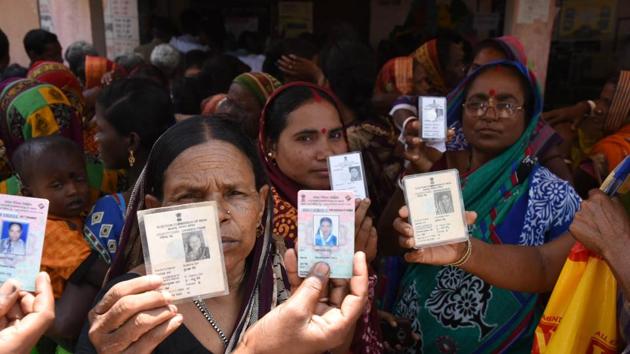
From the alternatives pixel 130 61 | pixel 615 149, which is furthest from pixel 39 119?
pixel 615 149

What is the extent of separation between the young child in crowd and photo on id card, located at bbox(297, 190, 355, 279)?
0.99 meters

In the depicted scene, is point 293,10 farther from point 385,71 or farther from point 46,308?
point 46,308

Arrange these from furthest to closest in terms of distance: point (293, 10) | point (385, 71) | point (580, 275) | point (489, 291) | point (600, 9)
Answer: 1. point (293, 10)
2. point (600, 9)
3. point (385, 71)
4. point (489, 291)
5. point (580, 275)

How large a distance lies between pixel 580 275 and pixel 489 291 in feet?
1.83

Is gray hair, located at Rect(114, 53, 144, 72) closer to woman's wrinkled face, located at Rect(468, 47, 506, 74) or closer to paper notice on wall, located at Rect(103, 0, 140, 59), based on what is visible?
paper notice on wall, located at Rect(103, 0, 140, 59)

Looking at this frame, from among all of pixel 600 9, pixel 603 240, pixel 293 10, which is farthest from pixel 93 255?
pixel 293 10

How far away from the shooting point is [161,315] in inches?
51.4

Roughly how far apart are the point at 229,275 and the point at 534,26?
154 inches

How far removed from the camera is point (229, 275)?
68.2 inches

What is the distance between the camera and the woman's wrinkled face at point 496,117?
255 cm

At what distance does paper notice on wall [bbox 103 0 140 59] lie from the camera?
253 inches

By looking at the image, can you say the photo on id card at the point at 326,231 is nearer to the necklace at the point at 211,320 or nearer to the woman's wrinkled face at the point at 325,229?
the woman's wrinkled face at the point at 325,229

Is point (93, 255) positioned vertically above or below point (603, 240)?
below

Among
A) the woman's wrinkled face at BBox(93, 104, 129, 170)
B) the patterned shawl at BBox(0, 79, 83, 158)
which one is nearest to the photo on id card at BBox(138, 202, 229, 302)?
the woman's wrinkled face at BBox(93, 104, 129, 170)
